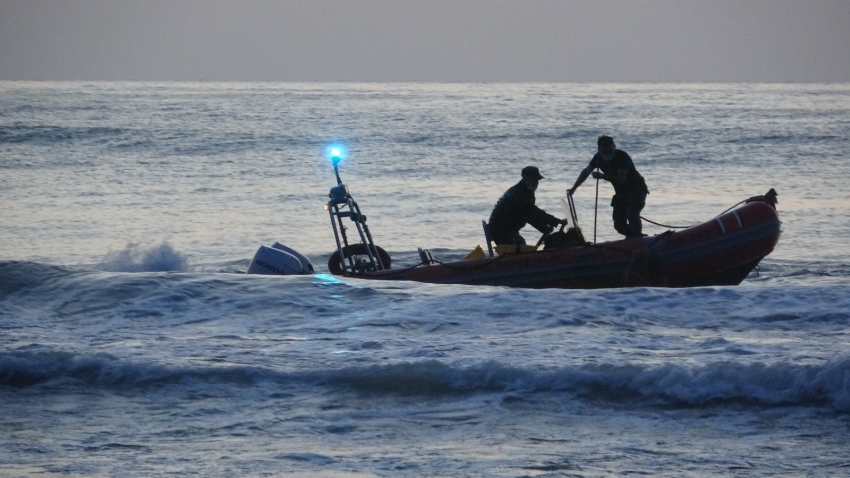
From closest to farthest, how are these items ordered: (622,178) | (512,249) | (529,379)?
(529,379) → (512,249) → (622,178)

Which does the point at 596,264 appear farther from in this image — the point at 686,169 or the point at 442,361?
the point at 686,169

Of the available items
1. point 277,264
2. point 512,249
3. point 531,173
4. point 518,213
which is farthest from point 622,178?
point 277,264

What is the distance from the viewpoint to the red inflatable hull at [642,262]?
8.83 m

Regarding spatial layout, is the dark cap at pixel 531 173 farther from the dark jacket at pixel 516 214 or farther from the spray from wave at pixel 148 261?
the spray from wave at pixel 148 261

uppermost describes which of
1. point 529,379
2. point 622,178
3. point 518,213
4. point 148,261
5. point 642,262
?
point 622,178

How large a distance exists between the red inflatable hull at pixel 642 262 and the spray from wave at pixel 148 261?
357 cm

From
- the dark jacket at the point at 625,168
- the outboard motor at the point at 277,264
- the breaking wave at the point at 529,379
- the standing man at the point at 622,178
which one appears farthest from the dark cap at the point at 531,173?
the breaking wave at the point at 529,379

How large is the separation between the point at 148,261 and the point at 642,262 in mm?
5295

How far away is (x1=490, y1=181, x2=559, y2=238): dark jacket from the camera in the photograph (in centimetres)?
910

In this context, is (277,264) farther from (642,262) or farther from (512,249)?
(642,262)

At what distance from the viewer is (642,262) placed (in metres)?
8.80

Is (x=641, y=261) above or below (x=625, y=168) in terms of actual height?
below

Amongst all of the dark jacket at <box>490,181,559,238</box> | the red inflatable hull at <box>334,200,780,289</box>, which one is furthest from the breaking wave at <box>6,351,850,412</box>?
the dark jacket at <box>490,181,559,238</box>

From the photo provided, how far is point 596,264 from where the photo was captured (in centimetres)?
887
